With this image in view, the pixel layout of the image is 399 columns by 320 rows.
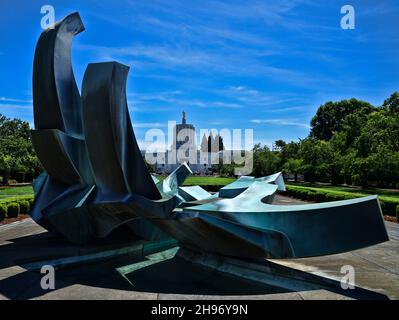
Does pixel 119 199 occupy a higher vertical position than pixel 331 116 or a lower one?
lower

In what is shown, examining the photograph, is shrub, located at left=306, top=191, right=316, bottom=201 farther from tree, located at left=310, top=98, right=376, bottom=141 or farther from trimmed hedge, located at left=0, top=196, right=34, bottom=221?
tree, located at left=310, top=98, right=376, bottom=141

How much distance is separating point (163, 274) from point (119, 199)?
1.96m

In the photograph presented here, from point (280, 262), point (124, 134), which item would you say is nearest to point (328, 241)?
point (280, 262)

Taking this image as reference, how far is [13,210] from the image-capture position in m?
17.9

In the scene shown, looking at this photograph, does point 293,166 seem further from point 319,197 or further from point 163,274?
point 163,274

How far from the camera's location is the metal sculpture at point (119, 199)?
738 cm

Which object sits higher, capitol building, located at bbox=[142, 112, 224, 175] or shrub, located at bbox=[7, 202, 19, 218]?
capitol building, located at bbox=[142, 112, 224, 175]

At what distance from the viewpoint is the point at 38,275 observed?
7707 millimetres

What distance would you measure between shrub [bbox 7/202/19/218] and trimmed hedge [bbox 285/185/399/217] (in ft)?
59.9

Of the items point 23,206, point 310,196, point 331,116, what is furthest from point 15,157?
point 331,116

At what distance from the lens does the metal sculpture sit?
7.38 metres

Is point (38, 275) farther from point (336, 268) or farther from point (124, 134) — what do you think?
point (336, 268)

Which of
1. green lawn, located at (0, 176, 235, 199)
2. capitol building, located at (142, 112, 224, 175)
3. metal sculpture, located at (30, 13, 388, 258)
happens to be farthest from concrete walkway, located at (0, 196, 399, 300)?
capitol building, located at (142, 112, 224, 175)
